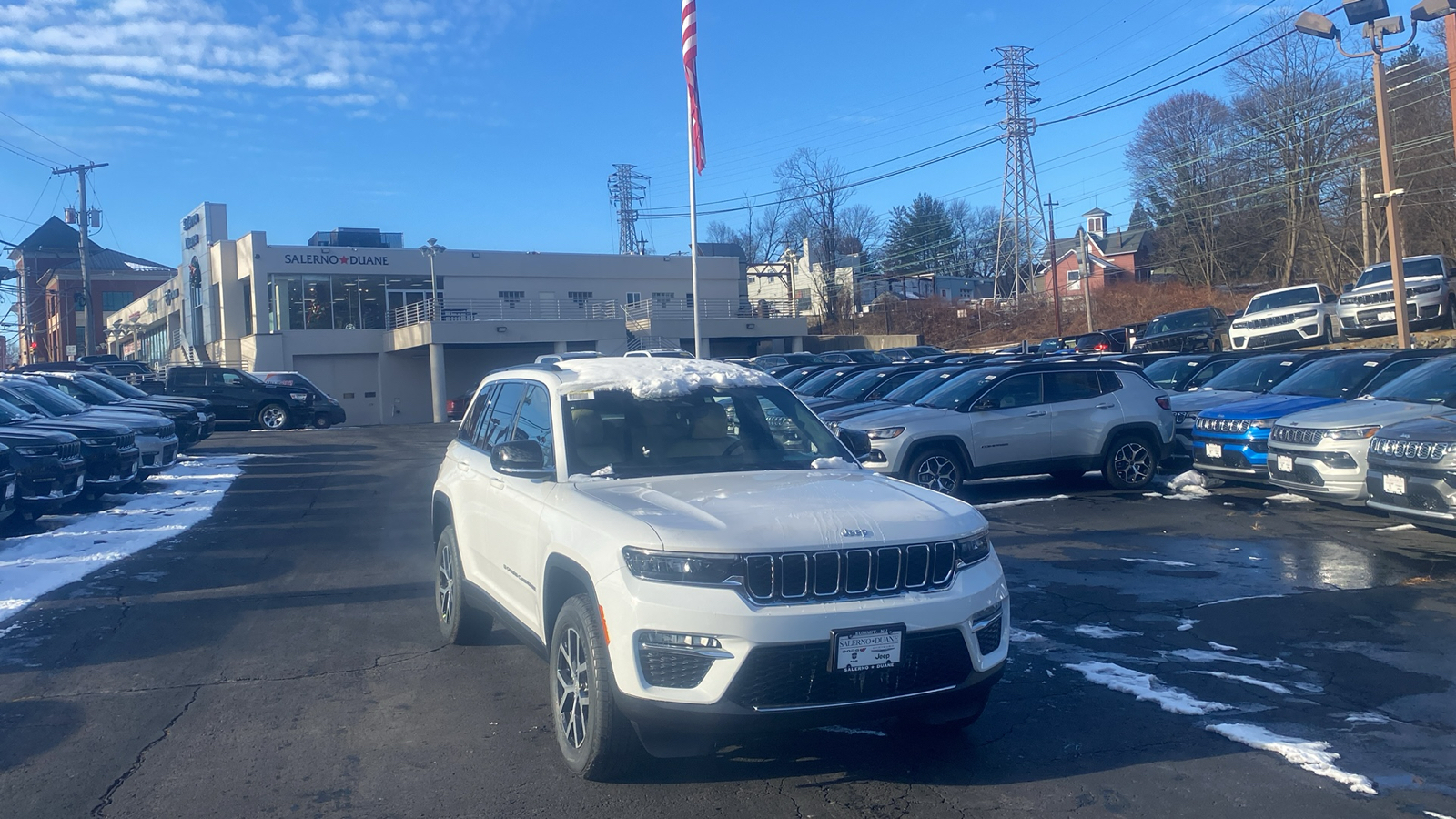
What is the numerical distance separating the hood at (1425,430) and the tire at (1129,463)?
3.85 m

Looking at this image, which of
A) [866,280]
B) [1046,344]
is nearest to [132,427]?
[1046,344]

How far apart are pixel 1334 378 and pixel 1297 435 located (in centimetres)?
290

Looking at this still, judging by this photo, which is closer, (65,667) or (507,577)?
(507,577)

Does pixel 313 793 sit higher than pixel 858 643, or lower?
Result: lower

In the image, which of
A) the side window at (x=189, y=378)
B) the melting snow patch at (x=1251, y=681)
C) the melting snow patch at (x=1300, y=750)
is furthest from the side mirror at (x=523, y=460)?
the side window at (x=189, y=378)

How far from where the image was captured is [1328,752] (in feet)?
15.3

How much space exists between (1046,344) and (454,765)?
1322 inches

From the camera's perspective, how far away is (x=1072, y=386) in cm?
1338

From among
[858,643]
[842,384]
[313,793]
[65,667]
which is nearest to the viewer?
[858,643]

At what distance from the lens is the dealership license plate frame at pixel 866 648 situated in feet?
13.4

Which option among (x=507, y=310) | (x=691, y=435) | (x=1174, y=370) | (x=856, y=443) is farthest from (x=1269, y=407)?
(x=507, y=310)

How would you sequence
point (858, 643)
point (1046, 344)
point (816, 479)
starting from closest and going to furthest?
1. point (858, 643)
2. point (816, 479)
3. point (1046, 344)

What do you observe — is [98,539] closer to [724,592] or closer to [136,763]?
[136,763]

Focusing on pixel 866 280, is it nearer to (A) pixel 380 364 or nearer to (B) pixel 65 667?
(A) pixel 380 364
